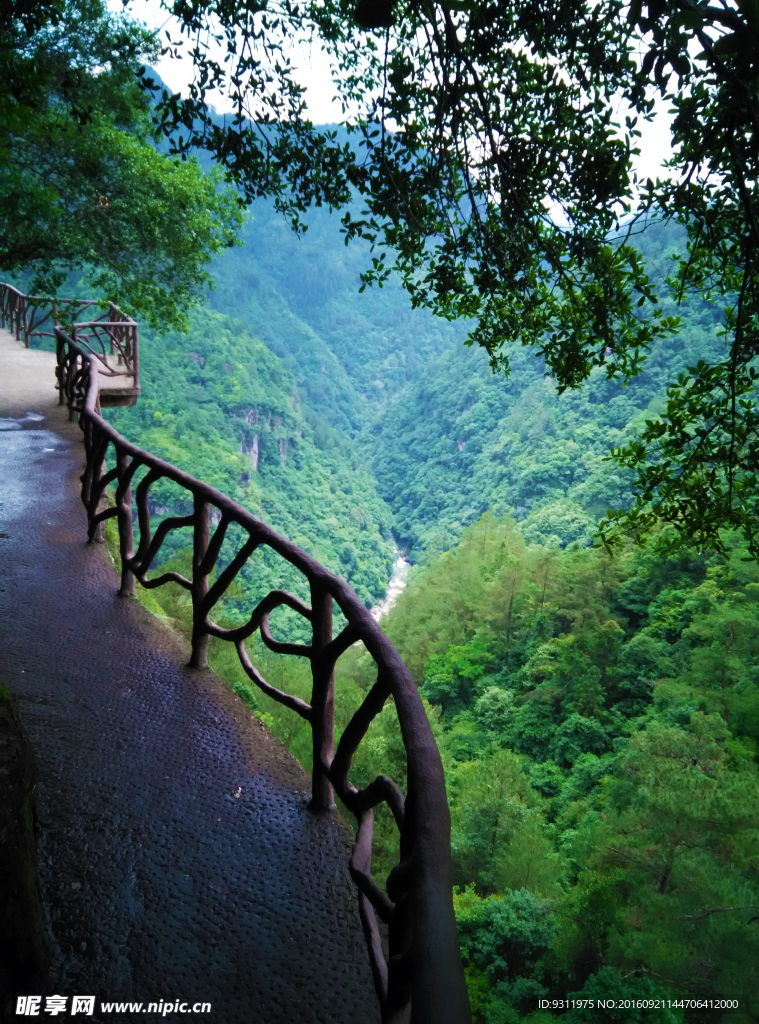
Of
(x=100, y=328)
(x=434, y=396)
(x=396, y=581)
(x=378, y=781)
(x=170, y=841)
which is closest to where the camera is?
(x=378, y=781)

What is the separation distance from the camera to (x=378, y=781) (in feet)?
5.87

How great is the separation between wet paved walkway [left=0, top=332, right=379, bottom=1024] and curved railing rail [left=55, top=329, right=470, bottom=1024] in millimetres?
209

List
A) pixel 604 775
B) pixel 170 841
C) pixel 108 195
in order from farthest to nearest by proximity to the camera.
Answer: pixel 604 775
pixel 108 195
pixel 170 841

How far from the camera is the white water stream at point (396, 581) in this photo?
214 feet

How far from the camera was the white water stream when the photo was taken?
65312 mm

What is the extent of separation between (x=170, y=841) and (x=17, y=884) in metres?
0.76

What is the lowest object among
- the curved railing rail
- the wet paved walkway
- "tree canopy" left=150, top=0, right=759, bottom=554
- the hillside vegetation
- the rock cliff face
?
the hillside vegetation

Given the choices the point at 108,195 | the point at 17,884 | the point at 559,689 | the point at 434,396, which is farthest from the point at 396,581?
the point at 17,884

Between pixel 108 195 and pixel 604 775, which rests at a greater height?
pixel 108 195

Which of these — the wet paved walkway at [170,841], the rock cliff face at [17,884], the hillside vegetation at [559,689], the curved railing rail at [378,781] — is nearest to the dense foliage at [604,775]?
the hillside vegetation at [559,689]

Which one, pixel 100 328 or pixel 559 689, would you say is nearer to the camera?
pixel 100 328

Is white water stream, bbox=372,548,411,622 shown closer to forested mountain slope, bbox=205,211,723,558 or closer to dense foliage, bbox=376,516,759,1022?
forested mountain slope, bbox=205,211,723,558

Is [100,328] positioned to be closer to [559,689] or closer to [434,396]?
[559,689]

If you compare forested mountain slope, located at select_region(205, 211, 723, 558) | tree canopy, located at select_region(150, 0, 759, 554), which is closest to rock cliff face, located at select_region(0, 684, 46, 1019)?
tree canopy, located at select_region(150, 0, 759, 554)
